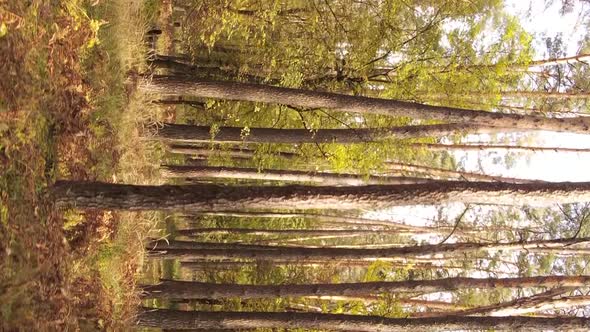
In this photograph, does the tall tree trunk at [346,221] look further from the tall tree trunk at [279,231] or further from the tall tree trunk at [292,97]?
the tall tree trunk at [292,97]

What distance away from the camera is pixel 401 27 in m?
10.5

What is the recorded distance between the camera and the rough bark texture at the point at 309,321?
7738 mm

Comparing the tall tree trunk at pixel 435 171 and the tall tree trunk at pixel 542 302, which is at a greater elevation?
the tall tree trunk at pixel 435 171

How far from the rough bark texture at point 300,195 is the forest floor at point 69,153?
0.56 m

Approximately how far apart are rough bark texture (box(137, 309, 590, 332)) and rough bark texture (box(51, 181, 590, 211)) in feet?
8.28

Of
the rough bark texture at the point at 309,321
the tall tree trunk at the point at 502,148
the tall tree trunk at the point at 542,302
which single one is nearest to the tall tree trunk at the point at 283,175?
the tall tree trunk at the point at 502,148

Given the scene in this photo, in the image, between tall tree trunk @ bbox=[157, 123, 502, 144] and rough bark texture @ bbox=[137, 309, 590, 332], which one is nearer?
rough bark texture @ bbox=[137, 309, 590, 332]

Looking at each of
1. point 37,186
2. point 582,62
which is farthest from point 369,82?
point 37,186

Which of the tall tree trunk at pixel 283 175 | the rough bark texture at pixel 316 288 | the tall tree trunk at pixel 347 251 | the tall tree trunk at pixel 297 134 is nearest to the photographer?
the rough bark texture at pixel 316 288

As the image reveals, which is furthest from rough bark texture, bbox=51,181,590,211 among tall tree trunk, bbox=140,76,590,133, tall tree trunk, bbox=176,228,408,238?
tall tree trunk, bbox=176,228,408,238

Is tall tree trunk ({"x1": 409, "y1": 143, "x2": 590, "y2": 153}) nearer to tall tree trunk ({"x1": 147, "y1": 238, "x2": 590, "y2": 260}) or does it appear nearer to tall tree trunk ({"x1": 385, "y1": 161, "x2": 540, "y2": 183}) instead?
tall tree trunk ({"x1": 385, "y1": 161, "x2": 540, "y2": 183})

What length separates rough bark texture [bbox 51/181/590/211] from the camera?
5.43 metres

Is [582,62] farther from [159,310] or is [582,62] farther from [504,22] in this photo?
[159,310]

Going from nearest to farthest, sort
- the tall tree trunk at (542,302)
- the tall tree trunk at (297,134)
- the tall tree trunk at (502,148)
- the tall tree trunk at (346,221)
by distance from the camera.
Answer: the tall tree trunk at (542,302) → the tall tree trunk at (297,134) → the tall tree trunk at (502,148) → the tall tree trunk at (346,221)
